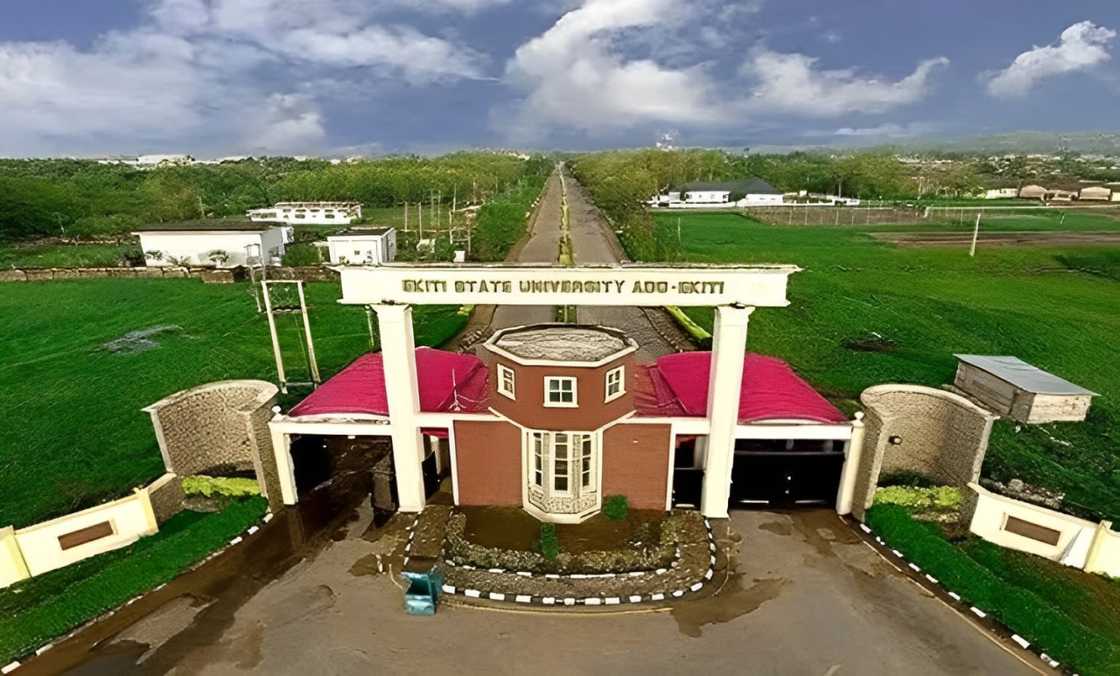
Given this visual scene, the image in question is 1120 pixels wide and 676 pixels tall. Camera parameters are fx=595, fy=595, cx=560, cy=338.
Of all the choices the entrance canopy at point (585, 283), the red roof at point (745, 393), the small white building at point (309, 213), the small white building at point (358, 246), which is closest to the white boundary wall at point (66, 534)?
the entrance canopy at point (585, 283)

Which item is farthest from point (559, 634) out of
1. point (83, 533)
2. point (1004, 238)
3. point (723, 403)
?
point (1004, 238)

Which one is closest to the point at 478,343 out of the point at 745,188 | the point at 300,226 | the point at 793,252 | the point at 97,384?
the point at 97,384

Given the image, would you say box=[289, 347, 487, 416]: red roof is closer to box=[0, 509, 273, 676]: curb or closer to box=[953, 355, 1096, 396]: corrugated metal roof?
box=[0, 509, 273, 676]: curb

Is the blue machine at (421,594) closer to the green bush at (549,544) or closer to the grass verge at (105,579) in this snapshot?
the green bush at (549,544)

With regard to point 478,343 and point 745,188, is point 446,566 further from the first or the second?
point 745,188

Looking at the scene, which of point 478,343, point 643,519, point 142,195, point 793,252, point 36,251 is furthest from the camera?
point 142,195

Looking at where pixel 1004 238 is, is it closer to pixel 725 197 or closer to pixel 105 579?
pixel 725 197

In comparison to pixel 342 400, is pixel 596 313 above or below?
below
